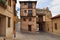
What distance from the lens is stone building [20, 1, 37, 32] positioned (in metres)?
44.7

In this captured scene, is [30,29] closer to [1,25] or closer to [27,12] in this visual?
[27,12]

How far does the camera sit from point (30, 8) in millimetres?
45656

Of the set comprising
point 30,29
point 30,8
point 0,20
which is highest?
point 30,8

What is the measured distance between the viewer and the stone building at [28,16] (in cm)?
4472

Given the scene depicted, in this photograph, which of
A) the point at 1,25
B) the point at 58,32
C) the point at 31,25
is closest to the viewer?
the point at 1,25

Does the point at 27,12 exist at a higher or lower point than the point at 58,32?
higher

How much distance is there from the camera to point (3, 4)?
13.0 meters

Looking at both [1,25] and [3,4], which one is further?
[1,25]

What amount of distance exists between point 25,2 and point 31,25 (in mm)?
8595

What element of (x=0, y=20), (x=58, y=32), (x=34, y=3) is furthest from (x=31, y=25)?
(x=0, y=20)

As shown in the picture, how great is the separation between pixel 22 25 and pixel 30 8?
22.2 feet

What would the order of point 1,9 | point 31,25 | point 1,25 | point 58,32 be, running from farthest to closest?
point 31,25 < point 58,32 < point 1,25 < point 1,9

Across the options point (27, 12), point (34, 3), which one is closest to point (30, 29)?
point (27, 12)

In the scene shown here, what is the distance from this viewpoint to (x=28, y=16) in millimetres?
44844
